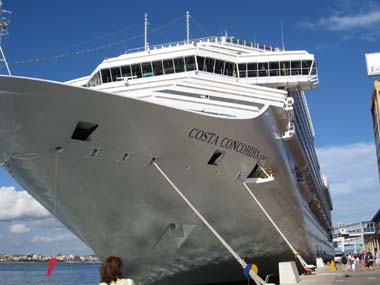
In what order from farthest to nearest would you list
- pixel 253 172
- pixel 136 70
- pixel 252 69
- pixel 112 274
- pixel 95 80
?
pixel 252 69 < pixel 95 80 < pixel 136 70 < pixel 253 172 < pixel 112 274

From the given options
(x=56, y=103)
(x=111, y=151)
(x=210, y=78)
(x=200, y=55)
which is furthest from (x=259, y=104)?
(x=56, y=103)

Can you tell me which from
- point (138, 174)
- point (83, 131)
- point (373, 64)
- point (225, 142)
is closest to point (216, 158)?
point (225, 142)

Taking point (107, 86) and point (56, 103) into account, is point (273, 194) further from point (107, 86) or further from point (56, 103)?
point (56, 103)

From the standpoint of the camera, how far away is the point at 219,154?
15.6 m

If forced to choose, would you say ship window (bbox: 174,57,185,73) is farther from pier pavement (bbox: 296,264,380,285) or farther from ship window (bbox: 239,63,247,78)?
pier pavement (bbox: 296,264,380,285)

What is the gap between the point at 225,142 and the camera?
50.8 ft

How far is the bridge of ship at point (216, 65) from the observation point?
64.5 ft

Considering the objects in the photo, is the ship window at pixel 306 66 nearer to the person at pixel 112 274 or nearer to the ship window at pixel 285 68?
the ship window at pixel 285 68

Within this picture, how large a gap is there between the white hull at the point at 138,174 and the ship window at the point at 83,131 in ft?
0.41

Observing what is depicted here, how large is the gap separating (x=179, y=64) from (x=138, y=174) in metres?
6.95

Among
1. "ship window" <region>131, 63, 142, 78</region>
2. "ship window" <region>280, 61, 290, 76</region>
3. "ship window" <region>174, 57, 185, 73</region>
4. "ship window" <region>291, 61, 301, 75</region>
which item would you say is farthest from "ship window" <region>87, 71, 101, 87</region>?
"ship window" <region>291, 61, 301, 75</region>

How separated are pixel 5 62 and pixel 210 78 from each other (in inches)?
311

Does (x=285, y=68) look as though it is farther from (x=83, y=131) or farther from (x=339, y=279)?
(x=83, y=131)

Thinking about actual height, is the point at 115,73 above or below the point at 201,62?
above
